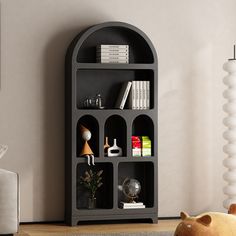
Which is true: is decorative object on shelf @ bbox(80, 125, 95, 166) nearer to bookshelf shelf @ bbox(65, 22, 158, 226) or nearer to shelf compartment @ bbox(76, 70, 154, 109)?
bookshelf shelf @ bbox(65, 22, 158, 226)

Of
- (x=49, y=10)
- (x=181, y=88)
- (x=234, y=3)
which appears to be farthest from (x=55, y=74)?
(x=234, y=3)

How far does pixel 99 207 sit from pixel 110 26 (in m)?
1.61

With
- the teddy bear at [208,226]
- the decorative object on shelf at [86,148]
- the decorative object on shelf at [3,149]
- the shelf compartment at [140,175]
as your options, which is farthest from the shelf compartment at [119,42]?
the teddy bear at [208,226]

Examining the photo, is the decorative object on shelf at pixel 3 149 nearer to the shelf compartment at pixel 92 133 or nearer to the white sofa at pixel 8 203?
the white sofa at pixel 8 203

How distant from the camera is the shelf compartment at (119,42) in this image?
608 cm

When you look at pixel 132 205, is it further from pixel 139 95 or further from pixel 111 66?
pixel 111 66

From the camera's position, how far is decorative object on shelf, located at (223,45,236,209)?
604cm

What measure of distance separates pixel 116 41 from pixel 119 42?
1.1 inches

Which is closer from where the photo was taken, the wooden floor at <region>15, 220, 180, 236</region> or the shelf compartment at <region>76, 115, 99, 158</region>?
the wooden floor at <region>15, 220, 180, 236</region>

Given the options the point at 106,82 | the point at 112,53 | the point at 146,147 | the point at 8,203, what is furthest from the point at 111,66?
the point at 8,203

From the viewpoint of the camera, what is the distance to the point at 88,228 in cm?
579

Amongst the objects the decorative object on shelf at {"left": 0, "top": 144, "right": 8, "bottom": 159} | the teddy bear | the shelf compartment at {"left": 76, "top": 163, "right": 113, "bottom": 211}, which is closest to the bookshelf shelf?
the shelf compartment at {"left": 76, "top": 163, "right": 113, "bottom": 211}

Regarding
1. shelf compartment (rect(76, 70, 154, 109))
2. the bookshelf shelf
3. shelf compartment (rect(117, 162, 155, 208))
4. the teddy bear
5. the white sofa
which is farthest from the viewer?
shelf compartment (rect(117, 162, 155, 208))

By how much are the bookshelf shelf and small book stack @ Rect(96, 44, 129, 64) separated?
7cm
